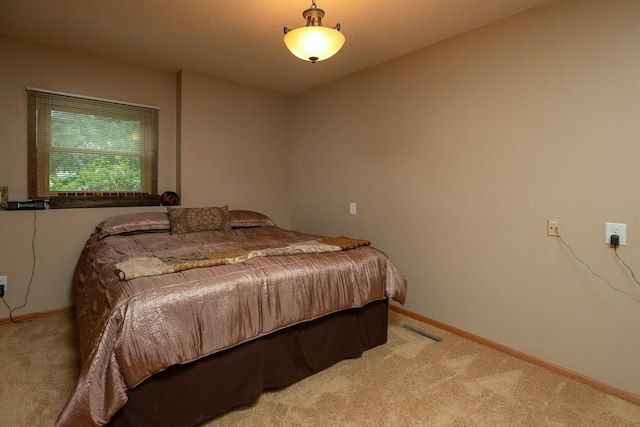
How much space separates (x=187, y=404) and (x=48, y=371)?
45.3 inches

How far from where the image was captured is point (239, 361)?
1.73m

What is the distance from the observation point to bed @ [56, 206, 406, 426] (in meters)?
1.37

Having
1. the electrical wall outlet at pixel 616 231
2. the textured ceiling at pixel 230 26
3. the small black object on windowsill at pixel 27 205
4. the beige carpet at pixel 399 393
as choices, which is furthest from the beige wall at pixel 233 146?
the electrical wall outlet at pixel 616 231

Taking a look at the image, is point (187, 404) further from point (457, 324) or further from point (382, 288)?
point (457, 324)

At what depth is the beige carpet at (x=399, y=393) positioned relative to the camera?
1.69 metres

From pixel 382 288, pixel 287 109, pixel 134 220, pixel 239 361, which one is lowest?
pixel 239 361

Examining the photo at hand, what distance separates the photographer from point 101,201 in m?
3.18

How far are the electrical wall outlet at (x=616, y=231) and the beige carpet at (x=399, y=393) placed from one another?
0.88 metres

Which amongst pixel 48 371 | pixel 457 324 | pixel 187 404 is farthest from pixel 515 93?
pixel 48 371

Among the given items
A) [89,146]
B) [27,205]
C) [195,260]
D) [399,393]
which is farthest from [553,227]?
[27,205]

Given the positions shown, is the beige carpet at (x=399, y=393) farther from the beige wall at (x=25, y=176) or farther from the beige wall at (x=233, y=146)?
the beige wall at (x=233, y=146)

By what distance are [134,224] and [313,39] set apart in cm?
215

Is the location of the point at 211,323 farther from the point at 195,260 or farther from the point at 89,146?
the point at 89,146

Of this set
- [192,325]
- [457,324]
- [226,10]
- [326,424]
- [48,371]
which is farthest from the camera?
[457,324]
